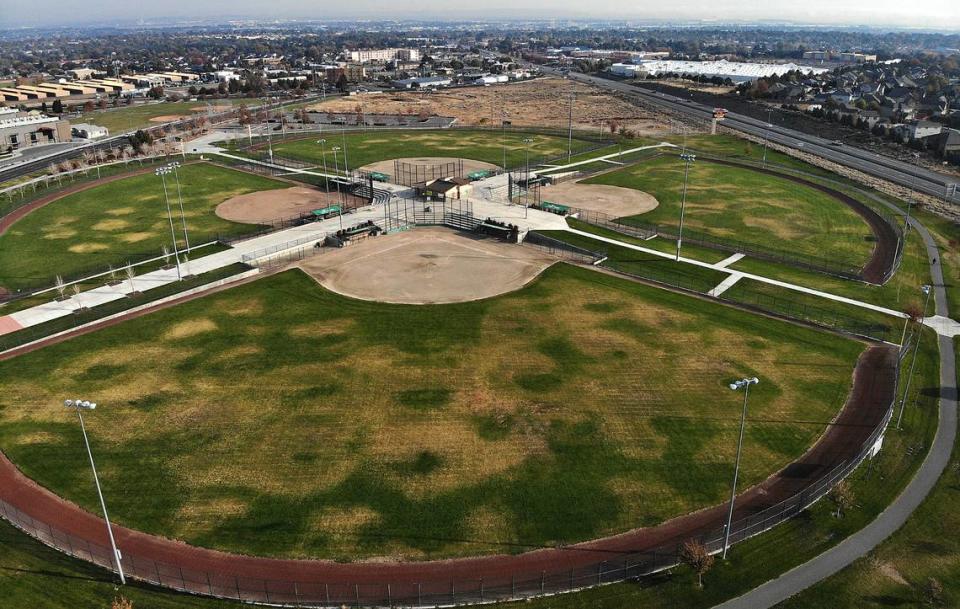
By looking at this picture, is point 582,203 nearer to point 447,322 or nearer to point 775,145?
point 447,322

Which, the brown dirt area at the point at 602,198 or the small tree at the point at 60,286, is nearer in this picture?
the small tree at the point at 60,286

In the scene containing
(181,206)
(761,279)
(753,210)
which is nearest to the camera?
(761,279)

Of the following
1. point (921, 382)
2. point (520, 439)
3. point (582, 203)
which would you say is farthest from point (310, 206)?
point (921, 382)

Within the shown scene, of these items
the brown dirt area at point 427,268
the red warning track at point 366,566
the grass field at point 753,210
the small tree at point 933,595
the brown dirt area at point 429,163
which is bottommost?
the red warning track at point 366,566

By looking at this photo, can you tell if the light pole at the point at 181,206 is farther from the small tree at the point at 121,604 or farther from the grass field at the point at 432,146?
the small tree at the point at 121,604

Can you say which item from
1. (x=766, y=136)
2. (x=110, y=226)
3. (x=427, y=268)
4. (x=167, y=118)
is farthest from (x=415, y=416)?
(x=167, y=118)

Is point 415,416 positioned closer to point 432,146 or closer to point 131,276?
point 131,276

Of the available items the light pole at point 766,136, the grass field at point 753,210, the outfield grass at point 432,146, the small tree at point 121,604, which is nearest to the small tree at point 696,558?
the small tree at point 121,604
